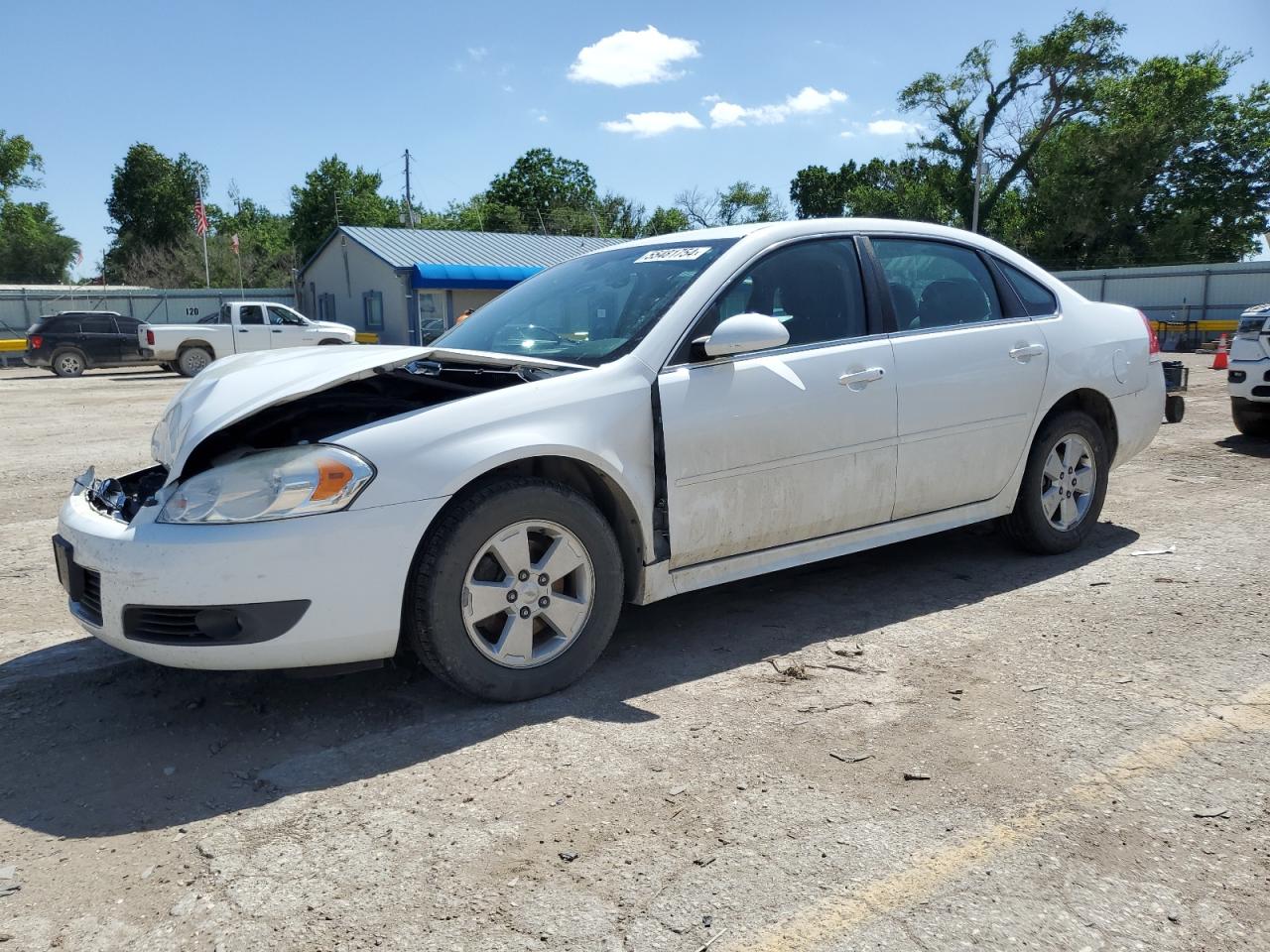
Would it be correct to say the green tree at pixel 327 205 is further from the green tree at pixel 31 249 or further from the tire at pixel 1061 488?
the tire at pixel 1061 488

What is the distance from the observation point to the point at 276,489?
2949mm

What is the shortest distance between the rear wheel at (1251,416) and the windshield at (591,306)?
6.97 metres

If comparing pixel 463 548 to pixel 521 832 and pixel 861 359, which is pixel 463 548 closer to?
pixel 521 832

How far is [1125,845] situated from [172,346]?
23354mm

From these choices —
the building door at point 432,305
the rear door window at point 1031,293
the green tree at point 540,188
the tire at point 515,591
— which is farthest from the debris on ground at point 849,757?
the green tree at point 540,188

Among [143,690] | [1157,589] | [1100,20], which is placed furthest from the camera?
[1100,20]

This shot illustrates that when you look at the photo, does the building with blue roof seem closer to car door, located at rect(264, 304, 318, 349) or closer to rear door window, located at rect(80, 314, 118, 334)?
car door, located at rect(264, 304, 318, 349)

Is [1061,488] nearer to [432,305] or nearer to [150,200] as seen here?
[432,305]

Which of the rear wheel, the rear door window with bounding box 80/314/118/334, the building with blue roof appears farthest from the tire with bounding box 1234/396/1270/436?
the building with blue roof

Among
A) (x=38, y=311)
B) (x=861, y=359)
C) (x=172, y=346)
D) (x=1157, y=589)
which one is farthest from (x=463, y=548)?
(x=38, y=311)

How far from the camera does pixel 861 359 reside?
4.05 meters

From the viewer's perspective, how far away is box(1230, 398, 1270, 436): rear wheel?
8742 mm

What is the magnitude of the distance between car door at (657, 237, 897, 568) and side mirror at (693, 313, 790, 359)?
0.40 ft

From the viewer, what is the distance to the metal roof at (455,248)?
35.3 metres
